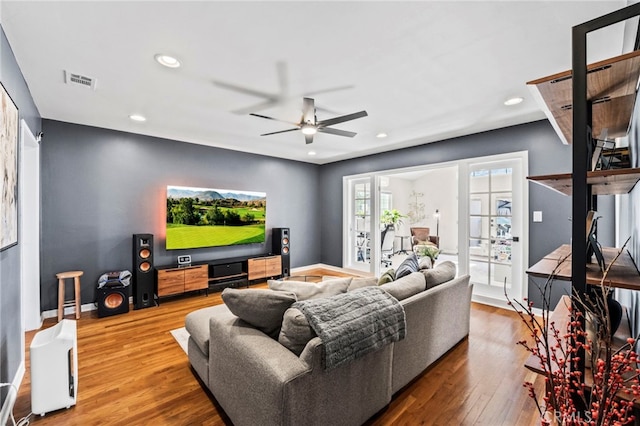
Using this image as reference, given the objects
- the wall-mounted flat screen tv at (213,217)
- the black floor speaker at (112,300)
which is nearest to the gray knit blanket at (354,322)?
the black floor speaker at (112,300)

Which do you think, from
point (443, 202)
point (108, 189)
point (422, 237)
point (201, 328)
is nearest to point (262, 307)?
point (201, 328)

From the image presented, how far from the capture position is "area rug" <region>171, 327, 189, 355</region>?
2.89 metres

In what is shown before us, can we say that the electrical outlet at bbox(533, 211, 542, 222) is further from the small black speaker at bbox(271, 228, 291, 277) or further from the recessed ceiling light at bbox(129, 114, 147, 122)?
the recessed ceiling light at bbox(129, 114, 147, 122)

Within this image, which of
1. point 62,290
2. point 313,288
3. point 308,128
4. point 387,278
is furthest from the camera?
point 62,290

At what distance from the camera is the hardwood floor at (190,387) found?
1.91m

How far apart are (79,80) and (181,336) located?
2.66 meters

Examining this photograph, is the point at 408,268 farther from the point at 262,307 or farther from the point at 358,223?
the point at 358,223

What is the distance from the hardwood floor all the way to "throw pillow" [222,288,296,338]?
0.70m

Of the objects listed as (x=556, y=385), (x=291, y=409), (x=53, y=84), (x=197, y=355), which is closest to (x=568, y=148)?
(x=556, y=385)

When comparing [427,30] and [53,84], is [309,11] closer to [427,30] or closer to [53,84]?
[427,30]

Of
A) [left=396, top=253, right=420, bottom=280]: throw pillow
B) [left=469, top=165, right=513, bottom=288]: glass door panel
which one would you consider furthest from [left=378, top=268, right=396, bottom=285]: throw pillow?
[left=469, top=165, right=513, bottom=288]: glass door panel

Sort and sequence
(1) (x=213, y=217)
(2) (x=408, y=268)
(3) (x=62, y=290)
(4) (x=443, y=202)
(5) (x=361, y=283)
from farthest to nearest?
(4) (x=443, y=202), (1) (x=213, y=217), (3) (x=62, y=290), (2) (x=408, y=268), (5) (x=361, y=283)

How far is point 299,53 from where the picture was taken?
220 centimetres

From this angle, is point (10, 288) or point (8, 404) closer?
point (8, 404)
